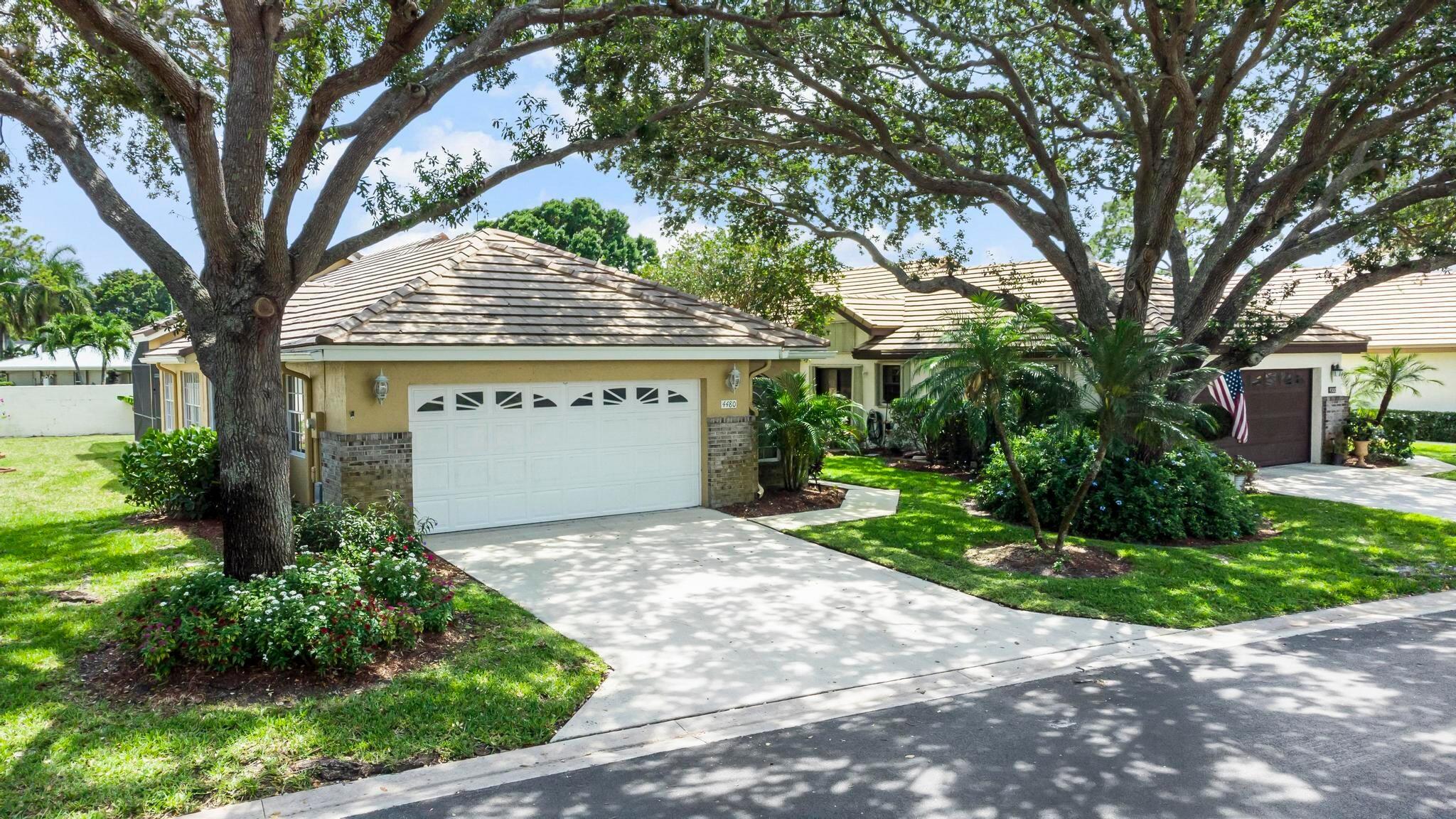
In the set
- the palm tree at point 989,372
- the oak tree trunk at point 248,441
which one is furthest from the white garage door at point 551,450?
the oak tree trunk at point 248,441

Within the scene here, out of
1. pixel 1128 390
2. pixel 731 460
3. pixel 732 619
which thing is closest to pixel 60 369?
pixel 731 460

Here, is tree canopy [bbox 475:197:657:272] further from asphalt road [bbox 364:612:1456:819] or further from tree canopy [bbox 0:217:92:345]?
asphalt road [bbox 364:612:1456:819]

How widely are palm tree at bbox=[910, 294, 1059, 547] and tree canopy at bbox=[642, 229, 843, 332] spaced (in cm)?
872

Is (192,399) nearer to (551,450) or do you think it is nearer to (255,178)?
(551,450)

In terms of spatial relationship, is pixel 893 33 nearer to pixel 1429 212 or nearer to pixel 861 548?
pixel 861 548

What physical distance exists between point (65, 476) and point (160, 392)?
11.8 feet

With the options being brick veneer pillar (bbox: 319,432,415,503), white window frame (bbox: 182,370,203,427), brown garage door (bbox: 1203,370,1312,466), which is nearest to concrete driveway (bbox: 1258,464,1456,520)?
brown garage door (bbox: 1203,370,1312,466)

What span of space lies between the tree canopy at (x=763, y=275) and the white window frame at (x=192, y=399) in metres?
10.9

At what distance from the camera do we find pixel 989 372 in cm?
1072

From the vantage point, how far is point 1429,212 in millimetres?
15344

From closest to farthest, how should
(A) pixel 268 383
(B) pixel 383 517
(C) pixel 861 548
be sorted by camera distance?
1. (A) pixel 268 383
2. (B) pixel 383 517
3. (C) pixel 861 548

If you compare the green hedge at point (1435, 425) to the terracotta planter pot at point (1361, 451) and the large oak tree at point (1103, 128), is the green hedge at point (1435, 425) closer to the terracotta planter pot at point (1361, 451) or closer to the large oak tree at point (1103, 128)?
the terracotta planter pot at point (1361, 451)

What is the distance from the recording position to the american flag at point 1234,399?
18.5 meters

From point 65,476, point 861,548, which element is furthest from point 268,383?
point 65,476
